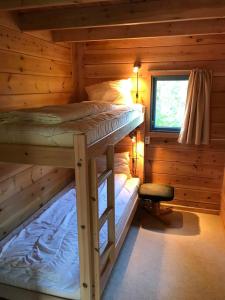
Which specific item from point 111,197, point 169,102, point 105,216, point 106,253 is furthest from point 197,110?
point 106,253

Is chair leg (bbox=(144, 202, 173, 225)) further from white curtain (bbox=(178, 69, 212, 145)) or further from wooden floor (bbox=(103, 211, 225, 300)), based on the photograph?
white curtain (bbox=(178, 69, 212, 145))

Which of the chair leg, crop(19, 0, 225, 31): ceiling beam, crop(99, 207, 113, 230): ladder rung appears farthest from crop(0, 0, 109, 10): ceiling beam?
the chair leg

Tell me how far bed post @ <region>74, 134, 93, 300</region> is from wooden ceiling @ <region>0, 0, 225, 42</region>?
39.2 inches

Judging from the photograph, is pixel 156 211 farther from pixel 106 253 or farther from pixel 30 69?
pixel 30 69

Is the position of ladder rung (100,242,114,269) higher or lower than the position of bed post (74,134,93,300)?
lower

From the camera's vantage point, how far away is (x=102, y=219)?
1.88 metres

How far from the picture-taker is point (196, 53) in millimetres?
3205

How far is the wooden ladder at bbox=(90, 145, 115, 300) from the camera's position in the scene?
164 cm

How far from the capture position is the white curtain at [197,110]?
3174 millimetres

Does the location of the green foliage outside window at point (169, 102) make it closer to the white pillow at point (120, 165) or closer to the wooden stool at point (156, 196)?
the white pillow at point (120, 165)

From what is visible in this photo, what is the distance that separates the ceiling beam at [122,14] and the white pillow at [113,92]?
3.56 ft

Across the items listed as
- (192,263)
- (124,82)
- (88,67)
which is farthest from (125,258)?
(88,67)

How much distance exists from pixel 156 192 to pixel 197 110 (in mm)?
1136

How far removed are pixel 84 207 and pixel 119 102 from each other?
2053mm
